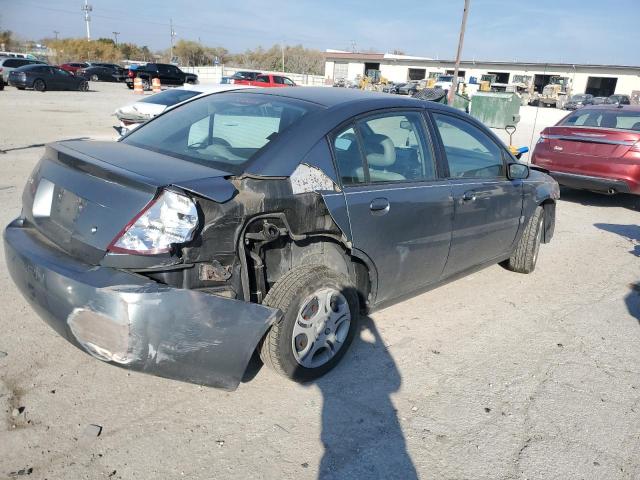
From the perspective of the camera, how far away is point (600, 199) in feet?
31.7

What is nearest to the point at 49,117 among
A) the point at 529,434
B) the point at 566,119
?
the point at 566,119

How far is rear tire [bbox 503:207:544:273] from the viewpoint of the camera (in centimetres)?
507

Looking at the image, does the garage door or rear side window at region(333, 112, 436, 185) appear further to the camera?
the garage door

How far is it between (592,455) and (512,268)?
9.16 feet

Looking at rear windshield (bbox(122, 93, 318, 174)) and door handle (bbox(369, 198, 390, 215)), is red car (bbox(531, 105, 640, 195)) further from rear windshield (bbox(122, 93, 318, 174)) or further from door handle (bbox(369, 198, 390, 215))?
rear windshield (bbox(122, 93, 318, 174))

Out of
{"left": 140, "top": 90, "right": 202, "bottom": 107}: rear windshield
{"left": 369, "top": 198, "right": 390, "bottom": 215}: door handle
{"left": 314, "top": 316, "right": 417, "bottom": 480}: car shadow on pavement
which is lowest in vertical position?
{"left": 314, "top": 316, "right": 417, "bottom": 480}: car shadow on pavement

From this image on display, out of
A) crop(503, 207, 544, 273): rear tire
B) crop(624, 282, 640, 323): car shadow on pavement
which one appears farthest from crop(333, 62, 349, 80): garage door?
crop(624, 282, 640, 323): car shadow on pavement

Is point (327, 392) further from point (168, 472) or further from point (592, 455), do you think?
point (592, 455)

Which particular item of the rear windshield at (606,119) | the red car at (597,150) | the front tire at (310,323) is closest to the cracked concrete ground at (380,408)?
the front tire at (310,323)

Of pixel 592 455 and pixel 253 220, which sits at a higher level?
pixel 253 220

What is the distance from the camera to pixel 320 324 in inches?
121

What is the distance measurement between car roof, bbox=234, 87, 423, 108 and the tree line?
76.8 meters

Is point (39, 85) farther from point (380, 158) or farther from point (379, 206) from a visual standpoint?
point (379, 206)

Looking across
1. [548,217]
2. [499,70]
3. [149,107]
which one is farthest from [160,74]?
[499,70]
